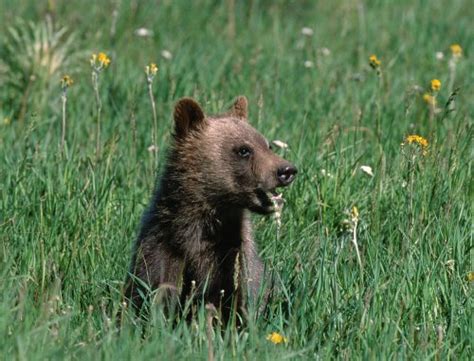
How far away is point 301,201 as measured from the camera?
254 inches

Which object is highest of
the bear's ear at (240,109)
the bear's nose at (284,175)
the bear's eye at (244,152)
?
the bear's ear at (240,109)

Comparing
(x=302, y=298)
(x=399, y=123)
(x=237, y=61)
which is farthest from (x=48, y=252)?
(x=237, y=61)

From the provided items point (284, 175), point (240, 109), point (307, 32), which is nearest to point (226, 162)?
point (284, 175)

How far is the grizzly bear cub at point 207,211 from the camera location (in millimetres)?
5418

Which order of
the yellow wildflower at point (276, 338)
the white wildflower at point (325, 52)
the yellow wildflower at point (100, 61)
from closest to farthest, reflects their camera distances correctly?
the yellow wildflower at point (276, 338)
the yellow wildflower at point (100, 61)
the white wildflower at point (325, 52)

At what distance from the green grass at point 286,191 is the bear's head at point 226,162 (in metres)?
0.36

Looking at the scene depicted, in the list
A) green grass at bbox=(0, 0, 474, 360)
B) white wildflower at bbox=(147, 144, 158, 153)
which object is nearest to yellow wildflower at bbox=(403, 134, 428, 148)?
green grass at bbox=(0, 0, 474, 360)

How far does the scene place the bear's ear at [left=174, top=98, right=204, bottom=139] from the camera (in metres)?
5.79

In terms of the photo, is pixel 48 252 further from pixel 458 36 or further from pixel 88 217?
pixel 458 36

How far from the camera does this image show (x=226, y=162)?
5.74m

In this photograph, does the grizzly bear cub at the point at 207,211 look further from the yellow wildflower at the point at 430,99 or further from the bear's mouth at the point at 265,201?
the yellow wildflower at the point at 430,99

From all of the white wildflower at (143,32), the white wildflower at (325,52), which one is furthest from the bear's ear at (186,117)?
the white wildflower at (143,32)

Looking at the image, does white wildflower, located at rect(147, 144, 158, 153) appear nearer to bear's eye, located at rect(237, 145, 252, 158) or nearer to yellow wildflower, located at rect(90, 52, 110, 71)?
yellow wildflower, located at rect(90, 52, 110, 71)

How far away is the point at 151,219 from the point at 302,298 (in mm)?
1075
